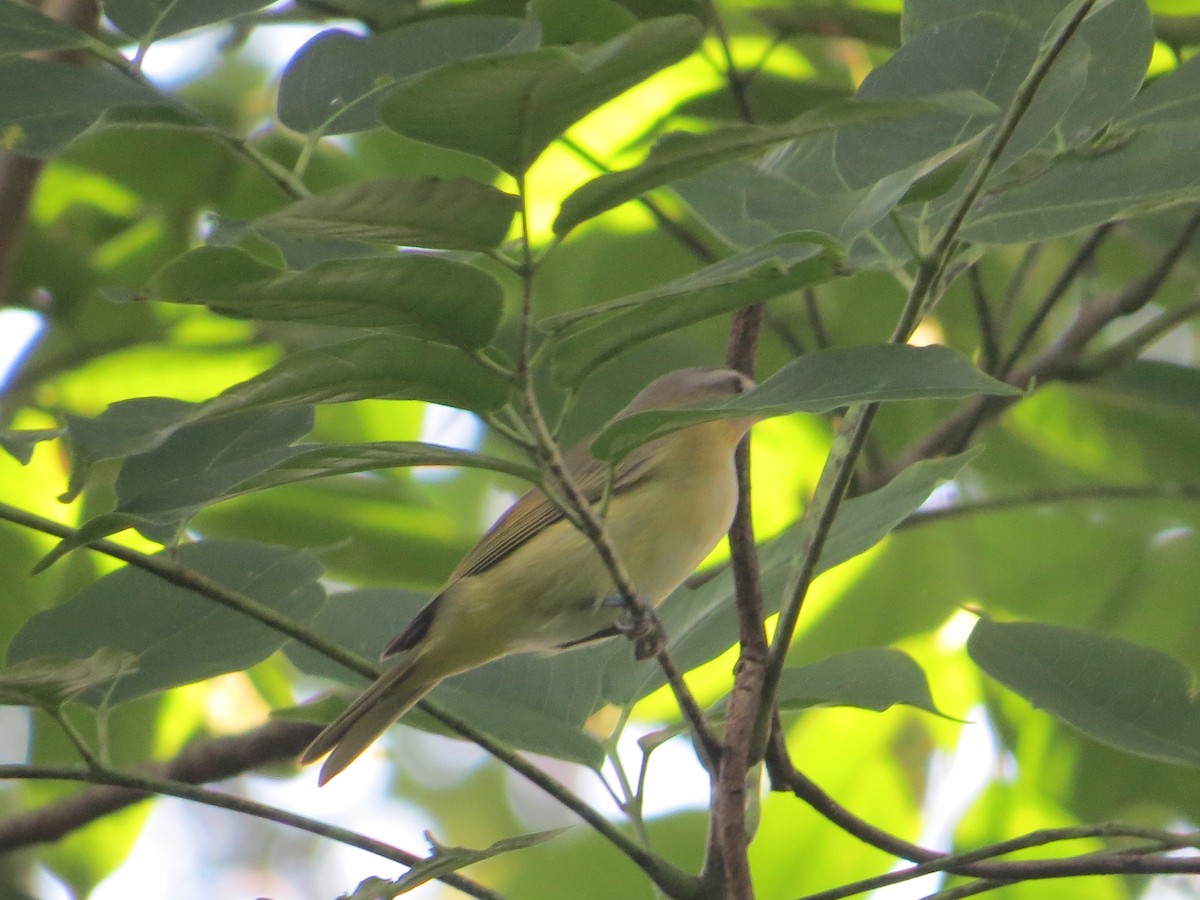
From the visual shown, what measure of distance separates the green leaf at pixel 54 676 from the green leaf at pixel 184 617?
0.48 feet

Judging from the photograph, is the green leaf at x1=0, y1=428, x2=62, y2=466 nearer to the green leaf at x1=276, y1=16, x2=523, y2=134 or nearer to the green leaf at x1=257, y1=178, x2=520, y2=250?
the green leaf at x1=257, y1=178, x2=520, y2=250

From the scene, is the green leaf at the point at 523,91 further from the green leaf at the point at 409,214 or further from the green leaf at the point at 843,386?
the green leaf at the point at 843,386

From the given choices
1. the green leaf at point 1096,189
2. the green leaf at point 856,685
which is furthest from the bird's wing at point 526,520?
the green leaf at point 1096,189

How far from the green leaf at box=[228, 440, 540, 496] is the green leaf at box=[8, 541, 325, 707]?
1.49ft

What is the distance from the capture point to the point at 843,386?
121 cm

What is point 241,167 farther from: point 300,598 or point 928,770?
point 928,770

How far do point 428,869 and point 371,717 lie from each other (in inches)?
37.5

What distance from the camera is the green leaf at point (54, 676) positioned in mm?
1414

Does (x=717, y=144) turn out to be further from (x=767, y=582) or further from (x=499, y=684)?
(x=499, y=684)

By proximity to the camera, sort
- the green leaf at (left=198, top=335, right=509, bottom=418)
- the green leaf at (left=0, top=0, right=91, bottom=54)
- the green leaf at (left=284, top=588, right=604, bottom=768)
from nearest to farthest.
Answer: the green leaf at (left=198, top=335, right=509, bottom=418) → the green leaf at (left=0, top=0, right=91, bottom=54) → the green leaf at (left=284, top=588, right=604, bottom=768)

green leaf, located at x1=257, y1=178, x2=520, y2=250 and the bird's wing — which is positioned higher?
the bird's wing

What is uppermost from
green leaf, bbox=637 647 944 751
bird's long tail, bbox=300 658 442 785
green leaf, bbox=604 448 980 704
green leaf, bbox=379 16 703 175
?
bird's long tail, bbox=300 658 442 785

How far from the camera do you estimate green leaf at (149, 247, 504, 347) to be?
1.05 metres

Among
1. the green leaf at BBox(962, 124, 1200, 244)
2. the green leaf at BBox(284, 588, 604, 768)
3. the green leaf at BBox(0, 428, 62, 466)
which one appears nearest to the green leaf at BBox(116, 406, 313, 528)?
the green leaf at BBox(0, 428, 62, 466)
